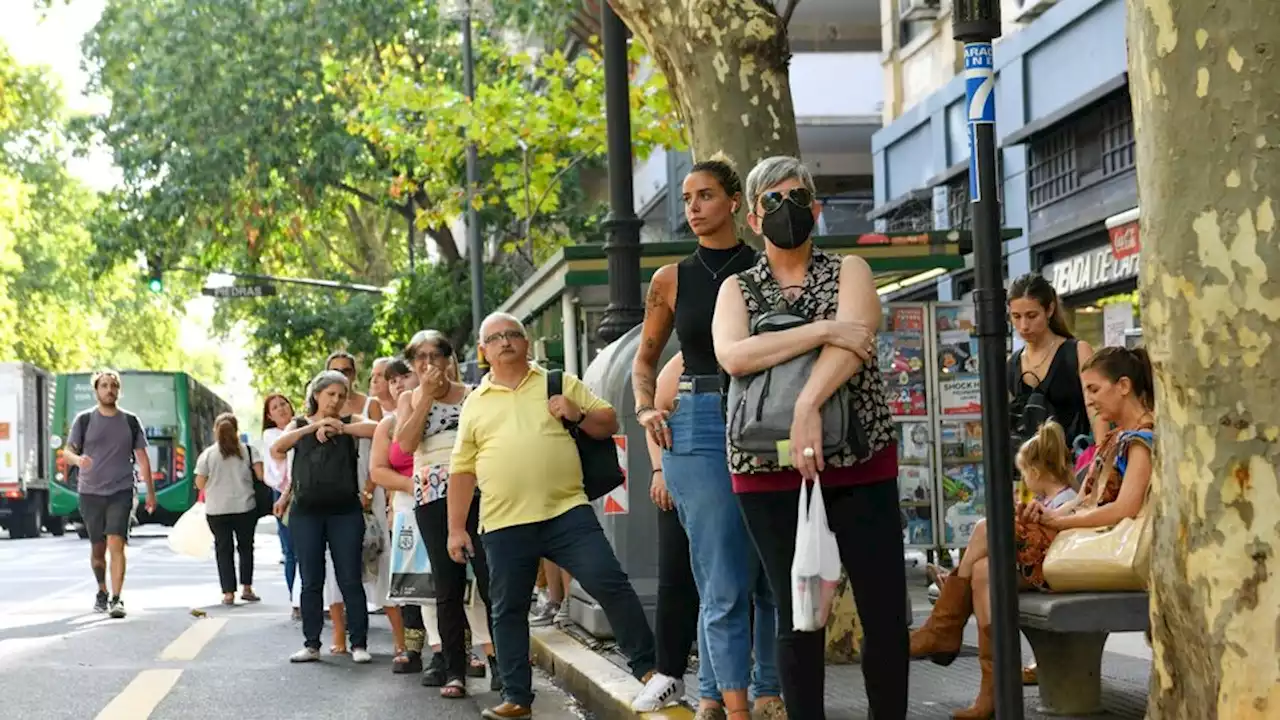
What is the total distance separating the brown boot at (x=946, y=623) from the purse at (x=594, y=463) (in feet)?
5.88

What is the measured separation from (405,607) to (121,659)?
191 centimetres

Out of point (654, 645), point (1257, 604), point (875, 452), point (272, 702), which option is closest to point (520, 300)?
point (272, 702)

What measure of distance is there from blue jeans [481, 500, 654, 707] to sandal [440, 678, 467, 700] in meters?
1.23

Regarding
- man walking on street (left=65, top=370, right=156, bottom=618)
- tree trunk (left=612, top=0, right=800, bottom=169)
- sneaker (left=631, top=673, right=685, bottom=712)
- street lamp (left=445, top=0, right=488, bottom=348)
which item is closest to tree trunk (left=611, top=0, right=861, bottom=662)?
tree trunk (left=612, top=0, right=800, bottom=169)

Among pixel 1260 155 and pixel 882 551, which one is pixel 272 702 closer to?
pixel 882 551

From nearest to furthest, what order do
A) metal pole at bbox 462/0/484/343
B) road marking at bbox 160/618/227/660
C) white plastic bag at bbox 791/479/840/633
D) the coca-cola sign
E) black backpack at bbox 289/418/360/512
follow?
white plastic bag at bbox 791/479/840/633
black backpack at bbox 289/418/360/512
road marking at bbox 160/618/227/660
the coca-cola sign
metal pole at bbox 462/0/484/343

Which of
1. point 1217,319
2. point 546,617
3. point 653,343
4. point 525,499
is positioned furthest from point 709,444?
point 546,617

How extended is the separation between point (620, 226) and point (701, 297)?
18.3 feet

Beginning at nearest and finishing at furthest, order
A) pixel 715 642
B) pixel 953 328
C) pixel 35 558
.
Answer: pixel 715 642, pixel 953 328, pixel 35 558

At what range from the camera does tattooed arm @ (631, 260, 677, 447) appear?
6930 mm

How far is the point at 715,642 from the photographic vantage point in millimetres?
6867

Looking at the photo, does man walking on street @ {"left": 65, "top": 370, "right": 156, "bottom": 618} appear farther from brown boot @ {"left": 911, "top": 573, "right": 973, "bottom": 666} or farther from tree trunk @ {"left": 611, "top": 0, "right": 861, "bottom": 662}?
brown boot @ {"left": 911, "top": 573, "right": 973, "bottom": 666}

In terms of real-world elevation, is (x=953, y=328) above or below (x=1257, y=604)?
above

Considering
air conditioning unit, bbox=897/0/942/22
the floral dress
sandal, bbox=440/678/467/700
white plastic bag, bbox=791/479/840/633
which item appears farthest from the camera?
air conditioning unit, bbox=897/0/942/22
